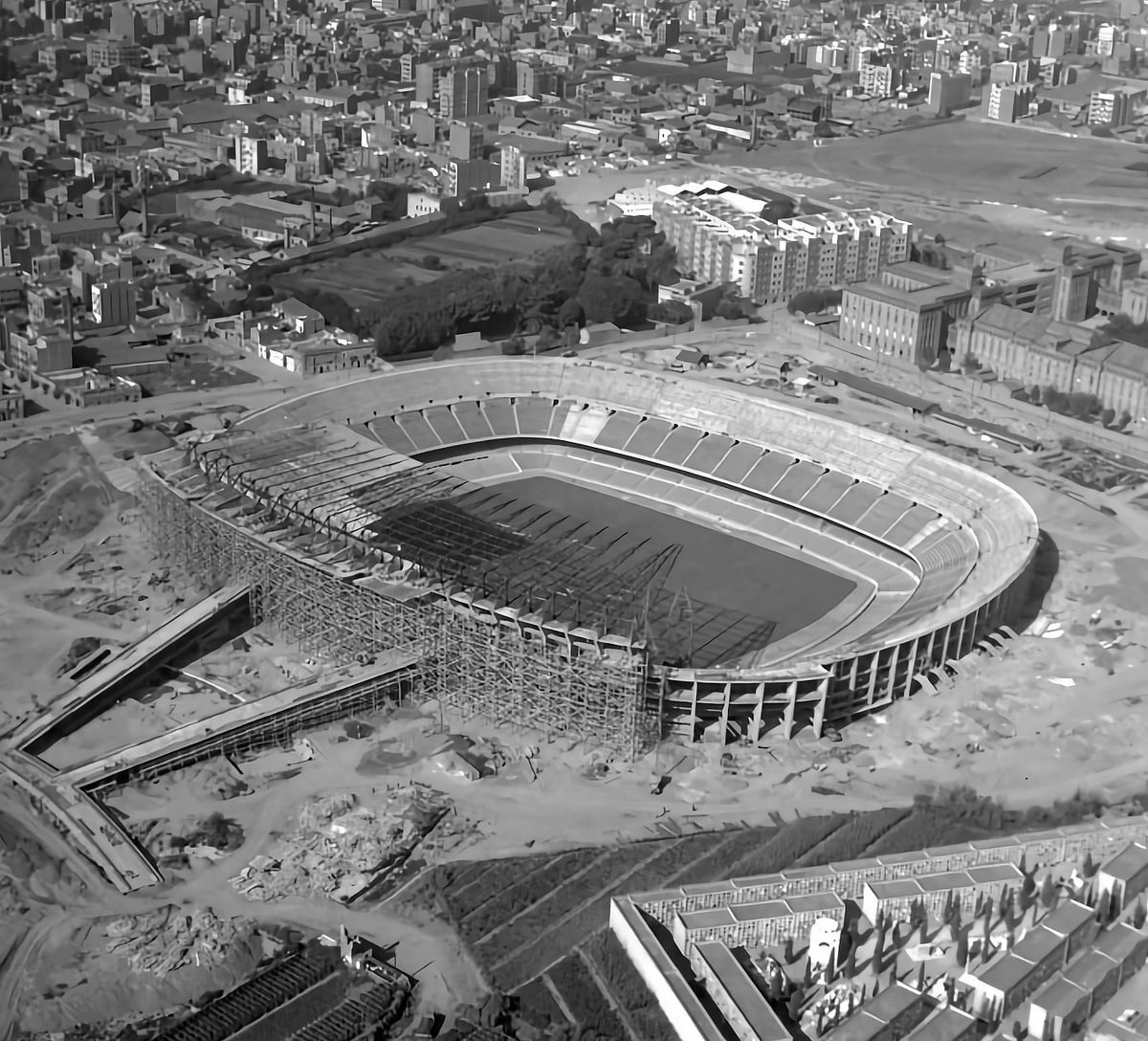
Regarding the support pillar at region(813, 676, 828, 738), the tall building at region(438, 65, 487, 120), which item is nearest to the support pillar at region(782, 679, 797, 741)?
the support pillar at region(813, 676, 828, 738)

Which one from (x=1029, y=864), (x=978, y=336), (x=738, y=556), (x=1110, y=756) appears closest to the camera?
(x=1029, y=864)

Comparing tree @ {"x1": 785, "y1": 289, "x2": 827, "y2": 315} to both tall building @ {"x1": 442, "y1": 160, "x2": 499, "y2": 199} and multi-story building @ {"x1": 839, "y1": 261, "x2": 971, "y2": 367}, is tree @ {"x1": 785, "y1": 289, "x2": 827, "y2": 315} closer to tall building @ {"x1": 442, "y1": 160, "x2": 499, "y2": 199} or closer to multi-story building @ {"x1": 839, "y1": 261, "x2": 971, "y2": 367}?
multi-story building @ {"x1": 839, "y1": 261, "x2": 971, "y2": 367}

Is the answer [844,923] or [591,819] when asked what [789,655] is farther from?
[844,923]

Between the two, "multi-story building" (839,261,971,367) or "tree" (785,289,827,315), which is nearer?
"multi-story building" (839,261,971,367)

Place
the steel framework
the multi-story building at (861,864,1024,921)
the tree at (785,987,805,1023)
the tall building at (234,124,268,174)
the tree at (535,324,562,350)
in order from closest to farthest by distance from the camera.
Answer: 1. the tree at (785,987,805,1023)
2. the multi-story building at (861,864,1024,921)
3. the steel framework
4. the tree at (535,324,562,350)
5. the tall building at (234,124,268,174)

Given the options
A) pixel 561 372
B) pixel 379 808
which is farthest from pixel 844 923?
pixel 561 372

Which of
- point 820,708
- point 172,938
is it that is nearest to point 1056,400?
point 820,708
